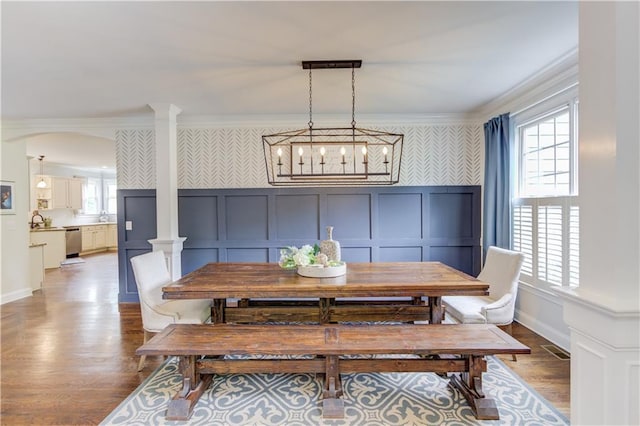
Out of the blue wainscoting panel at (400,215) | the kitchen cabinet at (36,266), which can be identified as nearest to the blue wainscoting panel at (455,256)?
the blue wainscoting panel at (400,215)

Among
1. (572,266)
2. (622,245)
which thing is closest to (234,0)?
(622,245)

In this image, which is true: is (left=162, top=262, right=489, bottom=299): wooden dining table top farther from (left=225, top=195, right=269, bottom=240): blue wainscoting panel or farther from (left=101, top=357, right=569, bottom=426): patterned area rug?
(left=225, top=195, right=269, bottom=240): blue wainscoting panel

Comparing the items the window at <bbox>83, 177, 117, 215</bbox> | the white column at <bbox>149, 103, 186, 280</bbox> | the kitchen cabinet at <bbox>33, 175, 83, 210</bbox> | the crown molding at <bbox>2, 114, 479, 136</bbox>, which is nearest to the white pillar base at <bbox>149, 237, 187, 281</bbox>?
the white column at <bbox>149, 103, 186, 280</bbox>

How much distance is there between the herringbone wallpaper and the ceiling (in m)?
0.63

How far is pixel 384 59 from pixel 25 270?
19.3 feet

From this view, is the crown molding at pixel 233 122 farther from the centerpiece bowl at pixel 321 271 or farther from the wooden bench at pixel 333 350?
the wooden bench at pixel 333 350

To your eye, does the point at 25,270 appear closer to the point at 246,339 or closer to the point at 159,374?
the point at 159,374

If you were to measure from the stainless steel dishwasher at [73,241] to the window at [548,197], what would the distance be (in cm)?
1037

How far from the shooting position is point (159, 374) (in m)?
2.59

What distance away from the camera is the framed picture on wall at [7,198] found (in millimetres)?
4570

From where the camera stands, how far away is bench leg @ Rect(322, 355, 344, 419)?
204cm

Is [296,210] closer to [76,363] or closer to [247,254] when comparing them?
[247,254]

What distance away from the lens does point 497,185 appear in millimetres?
3740

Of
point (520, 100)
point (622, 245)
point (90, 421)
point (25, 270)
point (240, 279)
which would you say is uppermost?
point (520, 100)
